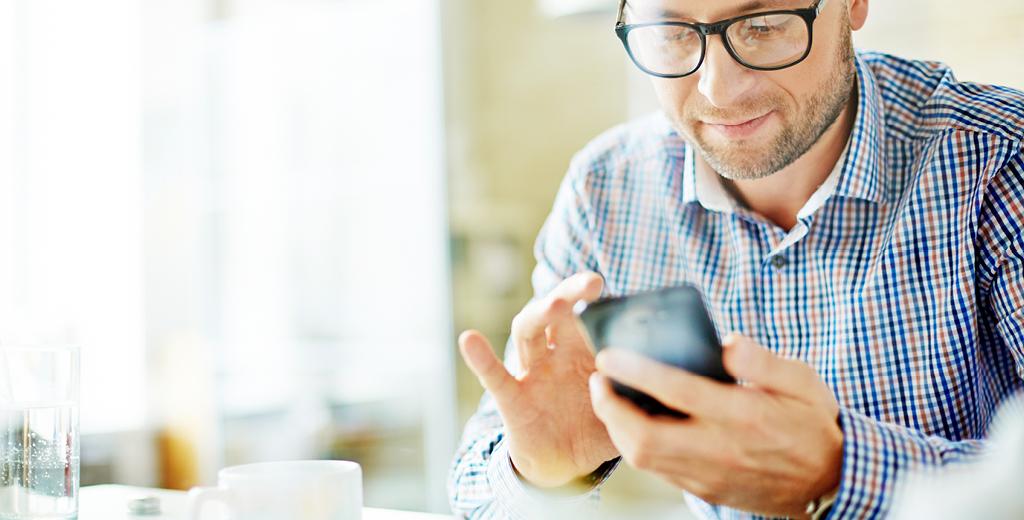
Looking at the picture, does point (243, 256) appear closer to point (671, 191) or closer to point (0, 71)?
point (0, 71)

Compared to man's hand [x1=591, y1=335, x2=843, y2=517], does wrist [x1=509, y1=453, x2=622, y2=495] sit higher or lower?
lower

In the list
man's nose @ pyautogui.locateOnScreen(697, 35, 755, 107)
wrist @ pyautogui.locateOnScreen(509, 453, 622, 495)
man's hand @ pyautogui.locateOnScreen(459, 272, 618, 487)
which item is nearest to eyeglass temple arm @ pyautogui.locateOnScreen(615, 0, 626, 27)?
man's nose @ pyautogui.locateOnScreen(697, 35, 755, 107)

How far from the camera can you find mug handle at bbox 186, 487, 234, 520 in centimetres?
66

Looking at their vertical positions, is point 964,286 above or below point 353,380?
above

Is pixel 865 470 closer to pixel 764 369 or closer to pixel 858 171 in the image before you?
pixel 764 369

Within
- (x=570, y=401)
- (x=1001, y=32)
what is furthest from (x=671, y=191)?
(x=1001, y=32)

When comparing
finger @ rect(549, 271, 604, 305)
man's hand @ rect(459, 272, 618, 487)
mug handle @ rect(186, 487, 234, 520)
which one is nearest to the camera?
mug handle @ rect(186, 487, 234, 520)

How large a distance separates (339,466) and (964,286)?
0.75 meters

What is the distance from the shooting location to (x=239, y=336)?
296 cm

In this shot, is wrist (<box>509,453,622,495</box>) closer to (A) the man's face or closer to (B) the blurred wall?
(A) the man's face

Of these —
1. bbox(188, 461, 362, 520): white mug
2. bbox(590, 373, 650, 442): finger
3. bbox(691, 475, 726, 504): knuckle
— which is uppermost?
→ bbox(590, 373, 650, 442): finger

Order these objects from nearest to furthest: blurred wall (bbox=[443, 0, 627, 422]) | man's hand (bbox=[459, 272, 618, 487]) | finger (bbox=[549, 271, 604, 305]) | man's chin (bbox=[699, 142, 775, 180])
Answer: finger (bbox=[549, 271, 604, 305]) → man's hand (bbox=[459, 272, 618, 487]) → man's chin (bbox=[699, 142, 775, 180]) → blurred wall (bbox=[443, 0, 627, 422])

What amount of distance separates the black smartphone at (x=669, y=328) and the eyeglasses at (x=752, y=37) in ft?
1.38

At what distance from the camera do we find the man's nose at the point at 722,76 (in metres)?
1.04
